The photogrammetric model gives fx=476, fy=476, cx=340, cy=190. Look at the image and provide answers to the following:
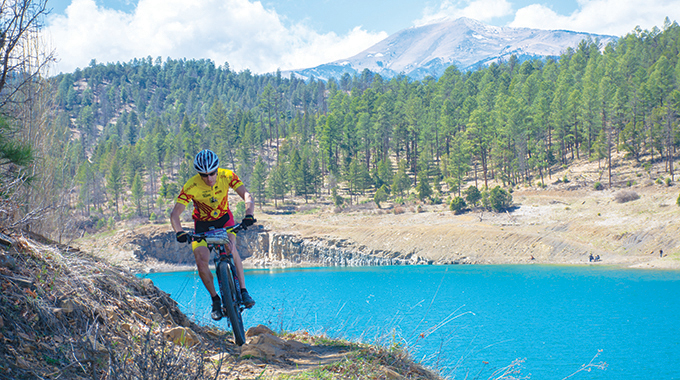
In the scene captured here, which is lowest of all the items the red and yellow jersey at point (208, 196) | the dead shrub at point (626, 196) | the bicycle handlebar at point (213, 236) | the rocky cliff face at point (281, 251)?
the rocky cliff face at point (281, 251)

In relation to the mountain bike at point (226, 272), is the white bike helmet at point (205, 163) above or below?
above

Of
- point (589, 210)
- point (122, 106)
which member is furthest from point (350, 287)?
point (122, 106)

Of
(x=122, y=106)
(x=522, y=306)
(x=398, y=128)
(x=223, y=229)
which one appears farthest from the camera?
(x=122, y=106)

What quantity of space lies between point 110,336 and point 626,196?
49066 mm

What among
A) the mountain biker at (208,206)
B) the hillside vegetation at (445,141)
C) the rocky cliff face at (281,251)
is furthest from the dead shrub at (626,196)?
Result: the mountain biker at (208,206)

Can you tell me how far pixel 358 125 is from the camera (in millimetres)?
71750

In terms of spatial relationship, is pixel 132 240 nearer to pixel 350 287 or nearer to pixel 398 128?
pixel 350 287

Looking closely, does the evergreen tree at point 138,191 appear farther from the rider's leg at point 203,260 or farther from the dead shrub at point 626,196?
the rider's leg at point 203,260

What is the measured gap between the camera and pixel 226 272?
4.62 m

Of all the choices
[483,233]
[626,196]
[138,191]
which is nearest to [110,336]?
[483,233]

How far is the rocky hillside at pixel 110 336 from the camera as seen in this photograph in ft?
10.7

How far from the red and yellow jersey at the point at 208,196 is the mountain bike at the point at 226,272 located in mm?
263

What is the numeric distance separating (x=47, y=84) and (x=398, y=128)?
205 feet

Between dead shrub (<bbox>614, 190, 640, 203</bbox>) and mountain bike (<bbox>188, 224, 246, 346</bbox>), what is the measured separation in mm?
47826
